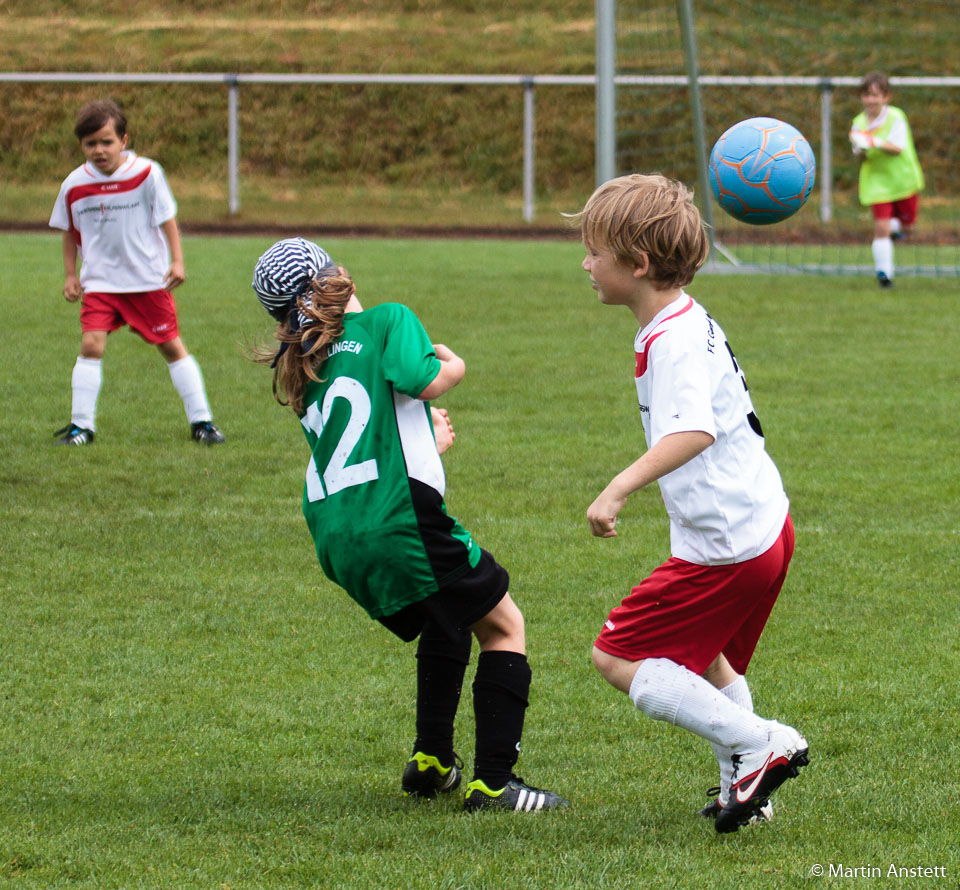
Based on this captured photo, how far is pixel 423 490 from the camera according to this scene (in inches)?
125

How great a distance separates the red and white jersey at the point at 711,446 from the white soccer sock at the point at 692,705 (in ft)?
0.86

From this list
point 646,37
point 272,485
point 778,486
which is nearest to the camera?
point 778,486

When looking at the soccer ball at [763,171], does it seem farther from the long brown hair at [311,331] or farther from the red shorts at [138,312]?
the red shorts at [138,312]

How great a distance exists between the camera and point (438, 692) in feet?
11.2

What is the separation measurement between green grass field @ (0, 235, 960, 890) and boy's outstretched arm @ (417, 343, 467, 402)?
985 mm

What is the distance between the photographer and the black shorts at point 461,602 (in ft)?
10.6

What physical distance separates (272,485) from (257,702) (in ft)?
8.90

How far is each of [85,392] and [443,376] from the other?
478 centimetres

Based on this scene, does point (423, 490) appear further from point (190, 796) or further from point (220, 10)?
point (220, 10)

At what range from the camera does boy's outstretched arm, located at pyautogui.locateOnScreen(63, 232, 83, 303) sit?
7.55m

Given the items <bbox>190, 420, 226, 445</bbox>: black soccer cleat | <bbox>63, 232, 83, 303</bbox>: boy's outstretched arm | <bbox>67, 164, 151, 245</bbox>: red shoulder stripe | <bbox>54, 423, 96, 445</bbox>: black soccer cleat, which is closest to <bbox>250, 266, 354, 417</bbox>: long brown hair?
<bbox>190, 420, 226, 445</bbox>: black soccer cleat

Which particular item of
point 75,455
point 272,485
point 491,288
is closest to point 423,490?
point 272,485

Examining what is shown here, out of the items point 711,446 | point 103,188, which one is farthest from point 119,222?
point 711,446

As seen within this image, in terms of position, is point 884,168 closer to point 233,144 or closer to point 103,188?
point 103,188
